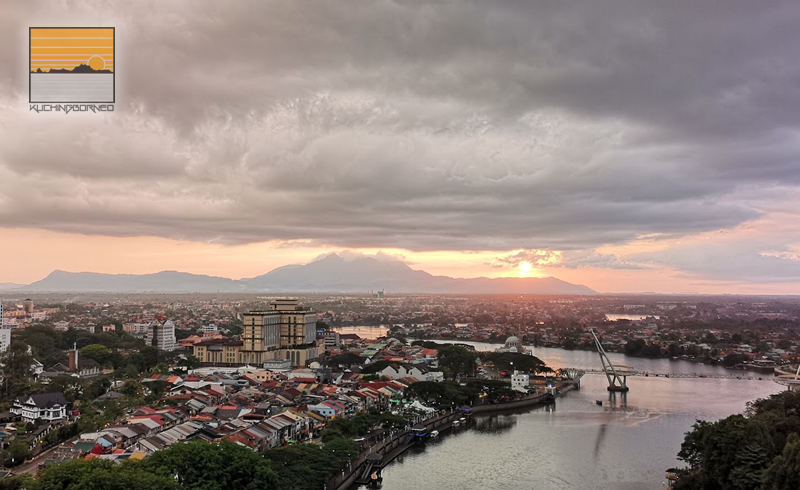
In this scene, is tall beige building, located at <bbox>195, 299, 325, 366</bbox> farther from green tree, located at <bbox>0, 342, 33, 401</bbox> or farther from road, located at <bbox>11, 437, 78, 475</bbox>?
road, located at <bbox>11, 437, 78, 475</bbox>

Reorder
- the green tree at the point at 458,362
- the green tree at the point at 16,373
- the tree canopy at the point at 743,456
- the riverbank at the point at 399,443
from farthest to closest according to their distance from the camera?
1. the green tree at the point at 458,362
2. the green tree at the point at 16,373
3. the riverbank at the point at 399,443
4. the tree canopy at the point at 743,456

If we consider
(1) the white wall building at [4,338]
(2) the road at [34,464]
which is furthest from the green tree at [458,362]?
(1) the white wall building at [4,338]

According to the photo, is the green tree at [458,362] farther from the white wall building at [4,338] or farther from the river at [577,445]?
the white wall building at [4,338]

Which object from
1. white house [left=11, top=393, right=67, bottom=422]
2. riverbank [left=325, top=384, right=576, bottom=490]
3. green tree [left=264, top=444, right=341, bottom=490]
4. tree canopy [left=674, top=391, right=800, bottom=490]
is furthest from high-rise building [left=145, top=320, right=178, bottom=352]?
tree canopy [left=674, top=391, right=800, bottom=490]

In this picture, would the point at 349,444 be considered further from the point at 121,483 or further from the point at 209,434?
the point at 121,483

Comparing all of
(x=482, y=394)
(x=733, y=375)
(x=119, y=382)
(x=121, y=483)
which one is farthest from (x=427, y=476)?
(x=733, y=375)

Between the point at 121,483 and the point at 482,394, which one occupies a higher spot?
the point at 121,483
